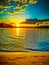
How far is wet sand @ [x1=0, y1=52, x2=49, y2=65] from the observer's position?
168cm

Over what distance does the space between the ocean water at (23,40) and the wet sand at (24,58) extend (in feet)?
0.15

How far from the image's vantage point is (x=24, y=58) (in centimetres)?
169

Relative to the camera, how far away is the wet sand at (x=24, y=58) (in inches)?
66.2

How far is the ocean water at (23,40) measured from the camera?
1.71 metres

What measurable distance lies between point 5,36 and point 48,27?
1.63 feet

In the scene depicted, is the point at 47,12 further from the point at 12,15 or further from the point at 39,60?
the point at 39,60

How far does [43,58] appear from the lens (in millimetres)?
1697

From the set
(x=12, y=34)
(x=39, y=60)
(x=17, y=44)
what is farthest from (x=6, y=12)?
(x=39, y=60)

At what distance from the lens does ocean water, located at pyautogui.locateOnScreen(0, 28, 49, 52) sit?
1.71m

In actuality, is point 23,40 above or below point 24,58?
above

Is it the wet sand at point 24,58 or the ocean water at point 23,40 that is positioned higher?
the ocean water at point 23,40

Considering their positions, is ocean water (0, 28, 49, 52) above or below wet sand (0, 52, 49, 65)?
above

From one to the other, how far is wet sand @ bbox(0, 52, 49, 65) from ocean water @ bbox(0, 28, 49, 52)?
45 millimetres

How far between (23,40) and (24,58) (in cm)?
20
